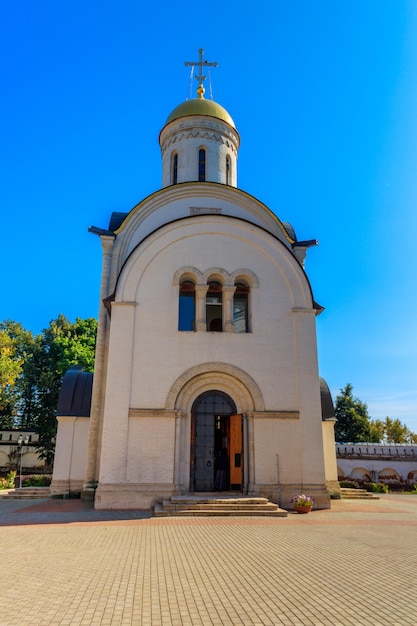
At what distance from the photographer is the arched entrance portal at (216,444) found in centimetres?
1528

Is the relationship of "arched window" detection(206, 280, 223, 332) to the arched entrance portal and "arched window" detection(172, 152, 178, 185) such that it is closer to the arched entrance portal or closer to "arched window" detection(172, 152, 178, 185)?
the arched entrance portal

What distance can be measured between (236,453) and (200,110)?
15.0m

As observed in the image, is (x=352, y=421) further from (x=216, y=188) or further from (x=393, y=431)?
(x=216, y=188)

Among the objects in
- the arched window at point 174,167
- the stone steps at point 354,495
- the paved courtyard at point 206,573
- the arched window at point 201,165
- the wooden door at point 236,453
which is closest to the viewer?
the paved courtyard at point 206,573

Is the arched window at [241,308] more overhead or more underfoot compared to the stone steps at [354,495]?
more overhead

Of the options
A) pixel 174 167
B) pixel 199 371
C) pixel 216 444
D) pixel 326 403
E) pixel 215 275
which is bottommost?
pixel 216 444

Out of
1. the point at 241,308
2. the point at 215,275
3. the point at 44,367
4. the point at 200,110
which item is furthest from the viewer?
the point at 44,367

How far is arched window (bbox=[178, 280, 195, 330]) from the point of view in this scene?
16438 millimetres

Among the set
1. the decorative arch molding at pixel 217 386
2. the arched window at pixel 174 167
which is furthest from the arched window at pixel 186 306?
the arched window at pixel 174 167

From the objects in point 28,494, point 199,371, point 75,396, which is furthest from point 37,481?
point 199,371

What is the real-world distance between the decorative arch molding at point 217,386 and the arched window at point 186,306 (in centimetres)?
183

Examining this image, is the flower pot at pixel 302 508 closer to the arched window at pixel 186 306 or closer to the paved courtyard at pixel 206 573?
the paved courtyard at pixel 206 573

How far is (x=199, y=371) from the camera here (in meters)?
15.2

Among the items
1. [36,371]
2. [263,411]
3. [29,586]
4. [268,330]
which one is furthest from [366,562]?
[36,371]
